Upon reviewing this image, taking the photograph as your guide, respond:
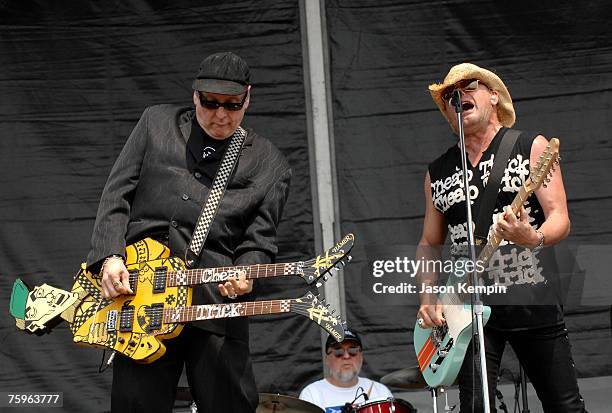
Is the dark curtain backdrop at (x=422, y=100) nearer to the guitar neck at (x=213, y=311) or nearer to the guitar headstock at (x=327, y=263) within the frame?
the guitar headstock at (x=327, y=263)

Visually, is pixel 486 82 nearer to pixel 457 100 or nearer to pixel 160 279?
pixel 457 100

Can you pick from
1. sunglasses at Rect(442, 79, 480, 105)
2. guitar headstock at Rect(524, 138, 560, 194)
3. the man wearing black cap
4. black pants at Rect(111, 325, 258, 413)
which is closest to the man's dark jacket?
the man wearing black cap

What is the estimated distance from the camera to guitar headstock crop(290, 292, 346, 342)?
4.26 meters

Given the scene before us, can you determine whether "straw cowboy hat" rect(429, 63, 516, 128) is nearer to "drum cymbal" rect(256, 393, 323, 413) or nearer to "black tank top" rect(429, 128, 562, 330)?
"black tank top" rect(429, 128, 562, 330)

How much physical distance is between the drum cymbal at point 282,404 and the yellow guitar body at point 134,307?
6.25 feet

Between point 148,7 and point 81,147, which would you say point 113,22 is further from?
point 81,147

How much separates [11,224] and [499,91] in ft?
10.7

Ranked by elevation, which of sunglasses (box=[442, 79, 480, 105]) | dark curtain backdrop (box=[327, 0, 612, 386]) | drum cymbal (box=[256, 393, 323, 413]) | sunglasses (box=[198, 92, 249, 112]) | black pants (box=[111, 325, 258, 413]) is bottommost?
black pants (box=[111, 325, 258, 413])

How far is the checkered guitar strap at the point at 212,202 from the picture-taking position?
14.2ft

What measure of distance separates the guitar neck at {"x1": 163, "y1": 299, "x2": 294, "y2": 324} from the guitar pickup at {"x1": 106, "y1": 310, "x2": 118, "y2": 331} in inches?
8.6

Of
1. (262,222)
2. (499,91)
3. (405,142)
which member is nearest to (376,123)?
(405,142)

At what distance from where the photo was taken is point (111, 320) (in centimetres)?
437

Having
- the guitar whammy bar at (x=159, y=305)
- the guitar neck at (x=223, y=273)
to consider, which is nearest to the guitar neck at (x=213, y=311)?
the guitar whammy bar at (x=159, y=305)

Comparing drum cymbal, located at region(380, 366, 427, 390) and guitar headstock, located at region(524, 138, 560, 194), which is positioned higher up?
guitar headstock, located at region(524, 138, 560, 194)
